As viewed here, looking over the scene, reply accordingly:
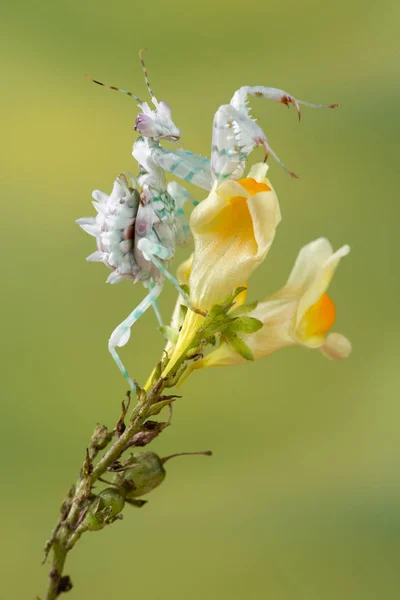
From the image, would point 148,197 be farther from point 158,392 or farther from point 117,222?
point 158,392

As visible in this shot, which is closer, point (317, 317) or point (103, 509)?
point (103, 509)

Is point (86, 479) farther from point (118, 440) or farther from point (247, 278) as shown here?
point (247, 278)

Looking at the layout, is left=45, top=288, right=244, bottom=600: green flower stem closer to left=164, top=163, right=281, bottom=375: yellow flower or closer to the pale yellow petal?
left=164, top=163, right=281, bottom=375: yellow flower

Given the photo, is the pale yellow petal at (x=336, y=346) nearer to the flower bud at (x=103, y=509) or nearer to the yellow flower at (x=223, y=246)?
the yellow flower at (x=223, y=246)

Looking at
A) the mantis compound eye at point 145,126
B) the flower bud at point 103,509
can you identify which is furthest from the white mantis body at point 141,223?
the flower bud at point 103,509

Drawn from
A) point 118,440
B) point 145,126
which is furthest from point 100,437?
point 145,126

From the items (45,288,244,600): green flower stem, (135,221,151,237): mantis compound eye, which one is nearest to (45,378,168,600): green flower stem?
(45,288,244,600): green flower stem
